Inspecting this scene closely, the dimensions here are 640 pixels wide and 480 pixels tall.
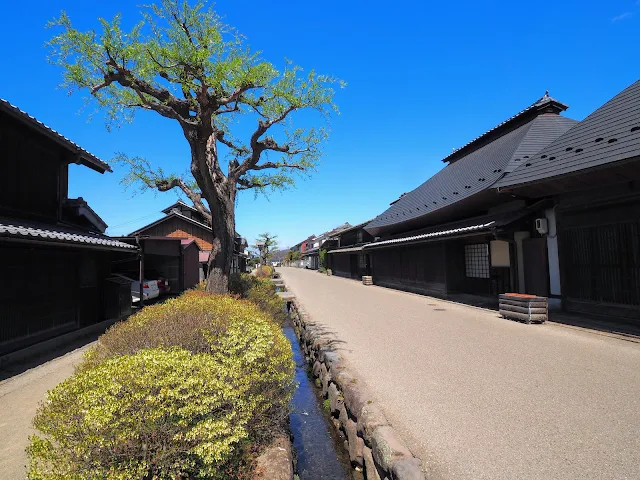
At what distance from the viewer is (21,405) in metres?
4.78

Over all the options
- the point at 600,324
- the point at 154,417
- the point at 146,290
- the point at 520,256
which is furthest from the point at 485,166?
the point at 146,290

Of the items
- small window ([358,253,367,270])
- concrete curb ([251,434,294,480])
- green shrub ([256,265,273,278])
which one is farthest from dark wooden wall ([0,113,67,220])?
small window ([358,253,367,270])

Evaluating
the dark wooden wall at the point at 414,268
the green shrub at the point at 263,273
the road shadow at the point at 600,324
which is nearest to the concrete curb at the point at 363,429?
the road shadow at the point at 600,324

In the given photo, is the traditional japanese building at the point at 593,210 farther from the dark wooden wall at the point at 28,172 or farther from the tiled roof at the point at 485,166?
the dark wooden wall at the point at 28,172

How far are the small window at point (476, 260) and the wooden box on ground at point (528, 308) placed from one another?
4235 mm

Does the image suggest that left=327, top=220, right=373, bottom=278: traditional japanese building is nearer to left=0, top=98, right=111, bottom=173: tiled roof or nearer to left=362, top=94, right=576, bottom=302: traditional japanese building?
left=362, top=94, right=576, bottom=302: traditional japanese building

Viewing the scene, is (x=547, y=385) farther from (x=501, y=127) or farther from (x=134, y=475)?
(x=501, y=127)

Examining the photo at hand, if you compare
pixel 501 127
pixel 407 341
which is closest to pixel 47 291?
pixel 407 341

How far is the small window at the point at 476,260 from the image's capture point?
44.5 ft

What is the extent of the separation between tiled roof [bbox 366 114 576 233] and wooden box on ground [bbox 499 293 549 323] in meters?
4.32

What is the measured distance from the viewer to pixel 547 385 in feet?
15.3

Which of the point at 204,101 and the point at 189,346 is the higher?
the point at 204,101

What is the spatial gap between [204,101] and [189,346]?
5801mm

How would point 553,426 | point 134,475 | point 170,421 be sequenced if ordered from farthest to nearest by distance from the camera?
point 553,426
point 170,421
point 134,475
